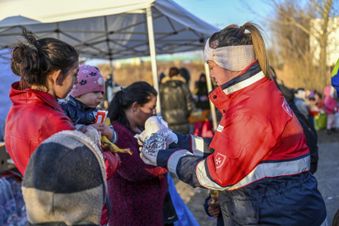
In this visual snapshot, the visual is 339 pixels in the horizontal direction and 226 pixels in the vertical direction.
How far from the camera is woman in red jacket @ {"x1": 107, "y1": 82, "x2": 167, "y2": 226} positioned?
2.72m

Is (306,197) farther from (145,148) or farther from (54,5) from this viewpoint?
(54,5)

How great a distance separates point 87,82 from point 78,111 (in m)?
0.23

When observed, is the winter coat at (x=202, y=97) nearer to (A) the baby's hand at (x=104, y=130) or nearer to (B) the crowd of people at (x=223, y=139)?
(B) the crowd of people at (x=223, y=139)

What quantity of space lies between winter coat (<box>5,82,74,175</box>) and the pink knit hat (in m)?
0.94

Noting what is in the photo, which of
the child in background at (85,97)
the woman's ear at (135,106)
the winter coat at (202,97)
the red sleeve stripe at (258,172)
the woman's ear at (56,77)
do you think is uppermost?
the woman's ear at (56,77)

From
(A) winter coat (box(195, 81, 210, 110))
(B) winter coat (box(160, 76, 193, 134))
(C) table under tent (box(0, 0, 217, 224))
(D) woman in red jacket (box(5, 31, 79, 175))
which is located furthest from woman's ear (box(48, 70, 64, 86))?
(A) winter coat (box(195, 81, 210, 110))

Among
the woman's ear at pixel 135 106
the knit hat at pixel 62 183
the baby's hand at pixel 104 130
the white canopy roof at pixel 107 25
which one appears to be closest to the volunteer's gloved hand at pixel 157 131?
the baby's hand at pixel 104 130

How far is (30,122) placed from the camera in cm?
171

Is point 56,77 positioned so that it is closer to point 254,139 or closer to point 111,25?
point 254,139

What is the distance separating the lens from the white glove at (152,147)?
2.19 metres

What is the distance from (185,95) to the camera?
8.78 meters

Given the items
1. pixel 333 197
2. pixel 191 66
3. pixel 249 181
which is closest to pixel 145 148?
pixel 249 181

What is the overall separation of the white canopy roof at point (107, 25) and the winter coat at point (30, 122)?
175cm

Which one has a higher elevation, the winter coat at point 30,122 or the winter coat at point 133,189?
the winter coat at point 30,122
